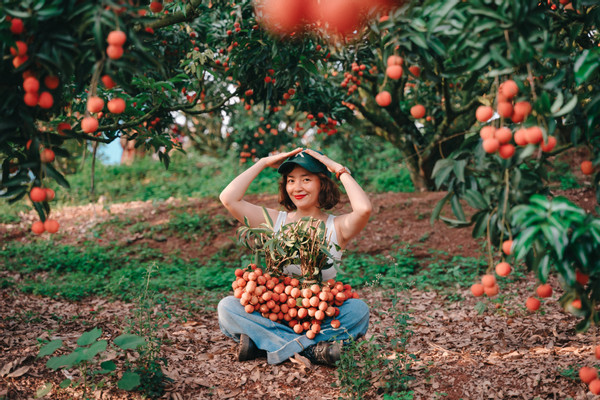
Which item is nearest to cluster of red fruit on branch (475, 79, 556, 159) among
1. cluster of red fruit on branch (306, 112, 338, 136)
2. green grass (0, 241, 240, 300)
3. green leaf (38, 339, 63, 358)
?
green leaf (38, 339, 63, 358)

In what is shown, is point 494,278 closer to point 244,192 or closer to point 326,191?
point 326,191

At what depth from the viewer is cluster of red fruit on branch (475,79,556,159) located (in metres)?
1.61

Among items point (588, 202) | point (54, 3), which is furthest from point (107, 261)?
point (588, 202)

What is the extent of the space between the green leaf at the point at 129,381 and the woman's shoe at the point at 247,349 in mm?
807

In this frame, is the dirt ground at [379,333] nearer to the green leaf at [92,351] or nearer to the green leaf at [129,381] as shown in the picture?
the green leaf at [129,381]

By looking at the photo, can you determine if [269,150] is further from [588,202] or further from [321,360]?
[321,360]

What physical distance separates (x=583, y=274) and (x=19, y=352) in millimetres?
2963

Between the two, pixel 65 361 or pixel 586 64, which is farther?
pixel 65 361

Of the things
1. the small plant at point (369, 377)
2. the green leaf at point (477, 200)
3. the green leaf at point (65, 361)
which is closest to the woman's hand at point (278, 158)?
the small plant at point (369, 377)

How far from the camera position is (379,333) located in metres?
3.73

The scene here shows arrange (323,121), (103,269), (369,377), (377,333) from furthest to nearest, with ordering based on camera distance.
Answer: (103,269) → (323,121) → (377,333) → (369,377)

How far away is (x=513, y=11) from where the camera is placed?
59.6 inches

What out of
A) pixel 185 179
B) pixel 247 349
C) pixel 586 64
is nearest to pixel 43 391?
pixel 247 349

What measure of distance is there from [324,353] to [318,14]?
1865 mm
